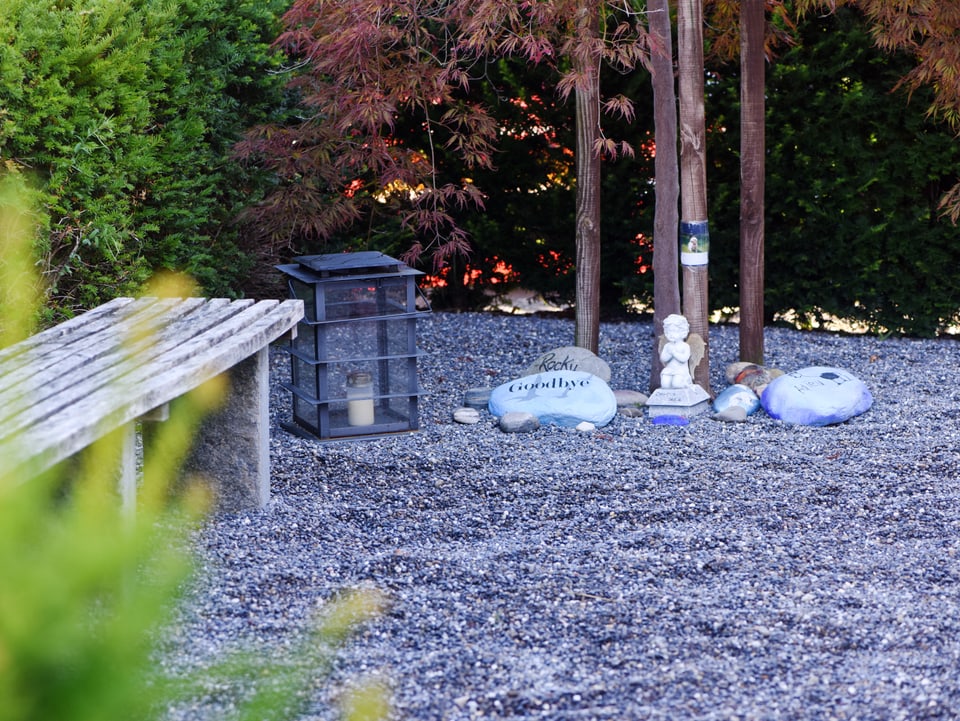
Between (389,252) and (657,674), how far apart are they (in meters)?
4.52

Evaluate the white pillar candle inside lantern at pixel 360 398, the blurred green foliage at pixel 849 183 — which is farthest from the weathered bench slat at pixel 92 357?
the blurred green foliage at pixel 849 183

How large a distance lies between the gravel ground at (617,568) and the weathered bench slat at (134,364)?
554mm

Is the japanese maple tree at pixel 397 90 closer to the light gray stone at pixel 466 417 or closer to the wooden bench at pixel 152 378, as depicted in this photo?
the light gray stone at pixel 466 417

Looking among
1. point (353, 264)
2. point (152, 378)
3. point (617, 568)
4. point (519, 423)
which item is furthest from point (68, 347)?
point (519, 423)

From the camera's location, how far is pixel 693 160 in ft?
15.5

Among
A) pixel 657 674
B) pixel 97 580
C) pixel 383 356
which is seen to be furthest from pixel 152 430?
pixel 97 580

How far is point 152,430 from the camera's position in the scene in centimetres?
338

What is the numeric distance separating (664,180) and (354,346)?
5.01 ft

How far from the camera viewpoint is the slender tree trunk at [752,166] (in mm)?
5039

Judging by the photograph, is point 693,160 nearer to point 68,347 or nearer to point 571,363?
point 571,363

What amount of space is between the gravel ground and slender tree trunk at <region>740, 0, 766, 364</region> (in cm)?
73

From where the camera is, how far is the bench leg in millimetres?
3414

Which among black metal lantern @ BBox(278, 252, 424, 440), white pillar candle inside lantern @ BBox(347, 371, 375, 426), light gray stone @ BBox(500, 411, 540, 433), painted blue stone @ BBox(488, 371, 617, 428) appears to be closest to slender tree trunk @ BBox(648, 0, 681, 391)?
painted blue stone @ BBox(488, 371, 617, 428)

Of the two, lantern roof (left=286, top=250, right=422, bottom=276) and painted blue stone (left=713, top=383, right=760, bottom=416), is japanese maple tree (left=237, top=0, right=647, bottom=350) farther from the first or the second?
painted blue stone (left=713, top=383, right=760, bottom=416)
